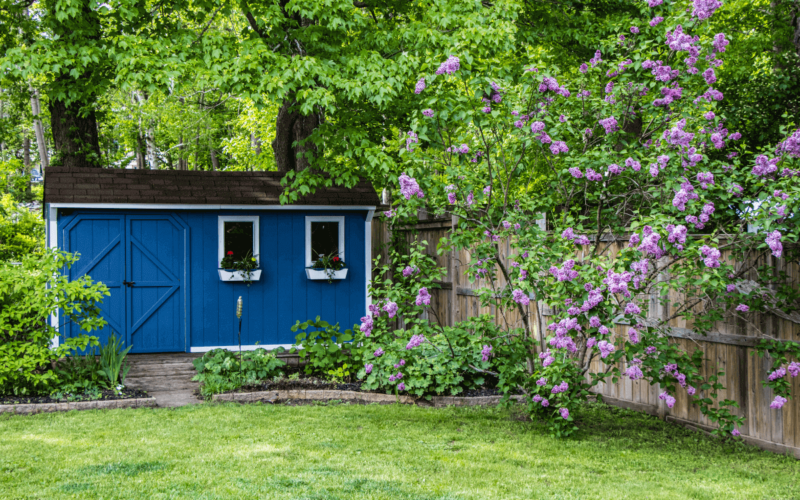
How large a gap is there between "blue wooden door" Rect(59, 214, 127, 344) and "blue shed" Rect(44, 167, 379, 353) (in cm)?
1

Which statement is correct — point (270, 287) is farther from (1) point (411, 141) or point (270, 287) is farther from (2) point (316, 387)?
(1) point (411, 141)

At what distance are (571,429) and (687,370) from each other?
3.32 feet

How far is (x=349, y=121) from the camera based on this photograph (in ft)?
27.2

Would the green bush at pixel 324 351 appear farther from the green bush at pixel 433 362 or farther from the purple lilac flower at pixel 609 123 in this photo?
the purple lilac flower at pixel 609 123

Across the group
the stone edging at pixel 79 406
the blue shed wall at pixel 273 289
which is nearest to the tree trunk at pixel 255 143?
the blue shed wall at pixel 273 289

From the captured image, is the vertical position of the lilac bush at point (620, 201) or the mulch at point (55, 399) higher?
the lilac bush at point (620, 201)

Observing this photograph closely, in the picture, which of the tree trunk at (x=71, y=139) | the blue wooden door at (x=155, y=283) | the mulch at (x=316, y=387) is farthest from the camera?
the tree trunk at (x=71, y=139)

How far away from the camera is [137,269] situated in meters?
8.90

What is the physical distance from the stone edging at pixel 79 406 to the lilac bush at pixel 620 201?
8.50ft

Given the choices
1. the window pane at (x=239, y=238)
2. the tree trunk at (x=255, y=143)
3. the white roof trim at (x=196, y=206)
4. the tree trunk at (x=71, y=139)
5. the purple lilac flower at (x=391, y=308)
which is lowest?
the purple lilac flower at (x=391, y=308)

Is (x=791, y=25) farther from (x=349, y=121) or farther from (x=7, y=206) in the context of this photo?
(x=7, y=206)

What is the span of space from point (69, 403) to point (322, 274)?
12.6ft

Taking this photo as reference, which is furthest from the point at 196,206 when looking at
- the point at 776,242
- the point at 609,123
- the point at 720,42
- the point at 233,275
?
the point at 776,242

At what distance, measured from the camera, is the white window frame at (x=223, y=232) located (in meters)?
9.23
